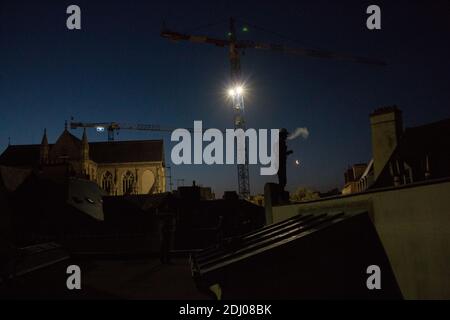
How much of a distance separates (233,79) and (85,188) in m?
49.0

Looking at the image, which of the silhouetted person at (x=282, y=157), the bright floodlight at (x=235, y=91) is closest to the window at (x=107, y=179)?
the bright floodlight at (x=235, y=91)

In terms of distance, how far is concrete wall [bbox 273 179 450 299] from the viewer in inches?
175

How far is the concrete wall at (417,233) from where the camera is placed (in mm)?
4434

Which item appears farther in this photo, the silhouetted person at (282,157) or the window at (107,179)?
the window at (107,179)

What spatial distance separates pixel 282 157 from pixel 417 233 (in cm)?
781

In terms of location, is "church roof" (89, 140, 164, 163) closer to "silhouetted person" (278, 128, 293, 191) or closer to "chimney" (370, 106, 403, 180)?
"chimney" (370, 106, 403, 180)

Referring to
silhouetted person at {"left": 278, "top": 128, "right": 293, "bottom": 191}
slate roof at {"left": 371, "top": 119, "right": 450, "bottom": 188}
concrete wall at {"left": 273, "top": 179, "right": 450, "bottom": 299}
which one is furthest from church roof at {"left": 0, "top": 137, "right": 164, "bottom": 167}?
concrete wall at {"left": 273, "top": 179, "right": 450, "bottom": 299}

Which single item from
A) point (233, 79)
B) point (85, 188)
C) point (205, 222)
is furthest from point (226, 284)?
point (233, 79)

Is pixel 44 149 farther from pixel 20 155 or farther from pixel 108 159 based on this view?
pixel 108 159

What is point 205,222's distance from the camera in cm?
3728

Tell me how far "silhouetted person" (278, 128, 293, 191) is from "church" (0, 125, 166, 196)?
7614 cm

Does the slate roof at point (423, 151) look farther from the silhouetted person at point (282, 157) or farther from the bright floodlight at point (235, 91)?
the bright floodlight at point (235, 91)

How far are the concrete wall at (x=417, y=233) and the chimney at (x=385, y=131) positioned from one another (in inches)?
536
